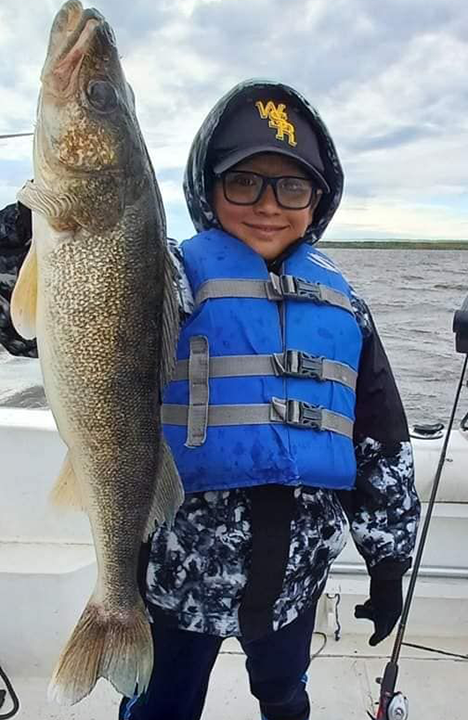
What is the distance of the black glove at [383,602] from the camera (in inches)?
88.0

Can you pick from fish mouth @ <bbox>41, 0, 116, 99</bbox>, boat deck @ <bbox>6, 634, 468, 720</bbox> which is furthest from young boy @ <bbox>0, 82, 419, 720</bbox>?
boat deck @ <bbox>6, 634, 468, 720</bbox>

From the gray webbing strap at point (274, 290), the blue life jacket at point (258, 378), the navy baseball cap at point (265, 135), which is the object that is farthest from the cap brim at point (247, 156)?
the gray webbing strap at point (274, 290)

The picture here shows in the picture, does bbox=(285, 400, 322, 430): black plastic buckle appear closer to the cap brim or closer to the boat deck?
the cap brim

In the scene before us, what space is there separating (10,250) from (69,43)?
55 centimetres

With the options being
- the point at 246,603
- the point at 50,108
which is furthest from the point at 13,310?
the point at 246,603

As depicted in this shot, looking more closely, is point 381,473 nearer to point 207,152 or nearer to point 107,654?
point 107,654

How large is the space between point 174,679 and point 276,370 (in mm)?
943

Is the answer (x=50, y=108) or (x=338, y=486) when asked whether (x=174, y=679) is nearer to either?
(x=338, y=486)

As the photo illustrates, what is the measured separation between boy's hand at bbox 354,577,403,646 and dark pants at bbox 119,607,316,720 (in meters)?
0.20

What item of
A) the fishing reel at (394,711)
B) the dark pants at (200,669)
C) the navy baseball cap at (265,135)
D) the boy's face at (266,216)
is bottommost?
the fishing reel at (394,711)

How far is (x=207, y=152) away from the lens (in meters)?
2.11

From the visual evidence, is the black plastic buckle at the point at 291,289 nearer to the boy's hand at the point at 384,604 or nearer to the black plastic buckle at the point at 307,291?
the black plastic buckle at the point at 307,291

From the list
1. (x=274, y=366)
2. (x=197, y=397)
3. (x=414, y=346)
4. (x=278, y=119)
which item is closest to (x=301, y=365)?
(x=274, y=366)

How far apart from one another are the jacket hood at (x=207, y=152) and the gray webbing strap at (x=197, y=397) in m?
0.50
